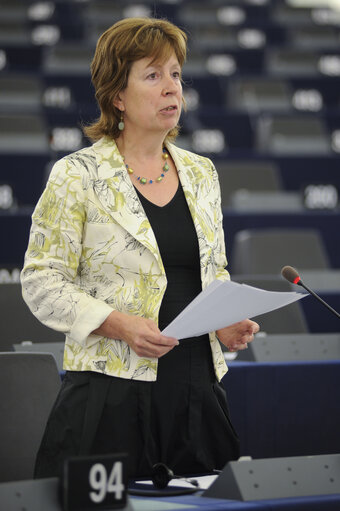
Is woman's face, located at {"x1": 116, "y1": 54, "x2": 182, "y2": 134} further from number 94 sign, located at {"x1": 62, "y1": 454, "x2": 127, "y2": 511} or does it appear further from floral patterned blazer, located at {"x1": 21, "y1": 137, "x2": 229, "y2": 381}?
number 94 sign, located at {"x1": 62, "y1": 454, "x2": 127, "y2": 511}

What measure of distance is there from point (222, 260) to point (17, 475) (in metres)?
0.62

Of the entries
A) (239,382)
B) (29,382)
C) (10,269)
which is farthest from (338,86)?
(29,382)

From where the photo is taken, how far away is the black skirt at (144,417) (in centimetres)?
128

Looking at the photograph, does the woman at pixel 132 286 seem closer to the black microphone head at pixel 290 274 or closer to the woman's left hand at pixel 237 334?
the woman's left hand at pixel 237 334

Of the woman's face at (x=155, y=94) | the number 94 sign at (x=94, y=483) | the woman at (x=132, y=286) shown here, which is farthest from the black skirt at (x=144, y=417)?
the woman's face at (x=155, y=94)

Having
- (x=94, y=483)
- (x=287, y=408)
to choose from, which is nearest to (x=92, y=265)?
(x=94, y=483)

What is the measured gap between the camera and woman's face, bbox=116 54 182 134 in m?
1.35

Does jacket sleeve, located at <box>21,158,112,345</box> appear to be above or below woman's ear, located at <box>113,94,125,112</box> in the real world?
below

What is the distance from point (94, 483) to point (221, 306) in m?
0.31

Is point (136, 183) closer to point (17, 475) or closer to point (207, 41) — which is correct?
point (17, 475)

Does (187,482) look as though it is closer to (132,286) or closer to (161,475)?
(161,475)

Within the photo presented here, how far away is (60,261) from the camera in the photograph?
1.29m

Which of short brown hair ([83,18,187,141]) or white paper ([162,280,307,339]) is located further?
short brown hair ([83,18,187,141])

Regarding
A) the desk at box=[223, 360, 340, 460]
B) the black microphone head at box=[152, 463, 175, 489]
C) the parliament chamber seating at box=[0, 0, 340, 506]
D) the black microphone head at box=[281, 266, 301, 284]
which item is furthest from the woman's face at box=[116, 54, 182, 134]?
the desk at box=[223, 360, 340, 460]
